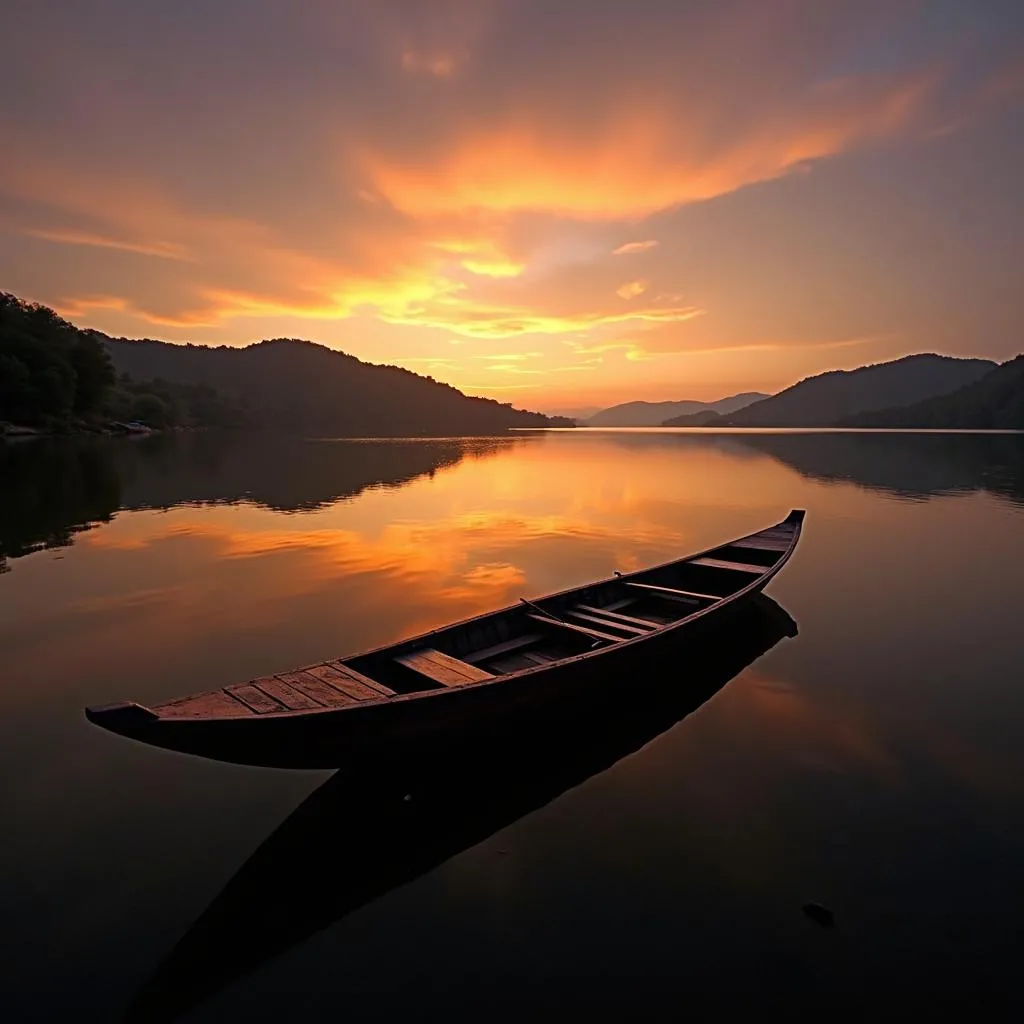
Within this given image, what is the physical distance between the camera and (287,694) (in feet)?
23.5

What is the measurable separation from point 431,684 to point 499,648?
2567mm

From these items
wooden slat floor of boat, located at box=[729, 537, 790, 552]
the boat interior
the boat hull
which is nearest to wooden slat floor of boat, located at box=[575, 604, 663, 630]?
the boat interior

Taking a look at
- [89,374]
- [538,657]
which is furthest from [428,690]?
[89,374]

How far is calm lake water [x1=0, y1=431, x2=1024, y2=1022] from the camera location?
544 cm

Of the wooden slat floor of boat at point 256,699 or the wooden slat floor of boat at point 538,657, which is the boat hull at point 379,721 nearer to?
the wooden slat floor of boat at point 256,699

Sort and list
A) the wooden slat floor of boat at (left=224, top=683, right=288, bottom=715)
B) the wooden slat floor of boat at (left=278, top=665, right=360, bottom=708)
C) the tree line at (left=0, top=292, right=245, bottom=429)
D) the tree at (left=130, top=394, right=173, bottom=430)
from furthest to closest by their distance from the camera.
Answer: the tree at (left=130, top=394, right=173, bottom=430) → the tree line at (left=0, top=292, right=245, bottom=429) → the wooden slat floor of boat at (left=278, top=665, right=360, bottom=708) → the wooden slat floor of boat at (left=224, top=683, right=288, bottom=715)

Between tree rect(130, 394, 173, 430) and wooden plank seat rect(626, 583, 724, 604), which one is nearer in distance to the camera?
wooden plank seat rect(626, 583, 724, 604)

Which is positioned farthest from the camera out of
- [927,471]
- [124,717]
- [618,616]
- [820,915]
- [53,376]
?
[53,376]

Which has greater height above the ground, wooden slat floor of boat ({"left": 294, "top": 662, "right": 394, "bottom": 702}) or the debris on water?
wooden slat floor of boat ({"left": 294, "top": 662, "right": 394, "bottom": 702})

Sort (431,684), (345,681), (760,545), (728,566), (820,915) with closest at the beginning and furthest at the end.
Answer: (820,915) < (345,681) < (431,684) < (728,566) < (760,545)

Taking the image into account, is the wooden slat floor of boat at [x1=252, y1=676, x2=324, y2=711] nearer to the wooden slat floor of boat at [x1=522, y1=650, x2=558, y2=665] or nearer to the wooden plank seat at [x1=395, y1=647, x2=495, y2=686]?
the wooden plank seat at [x1=395, y1=647, x2=495, y2=686]

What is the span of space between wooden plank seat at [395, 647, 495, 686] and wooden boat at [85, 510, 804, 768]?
2 centimetres

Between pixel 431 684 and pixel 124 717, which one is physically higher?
pixel 124 717

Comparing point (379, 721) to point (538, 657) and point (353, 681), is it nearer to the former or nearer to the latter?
point (353, 681)
